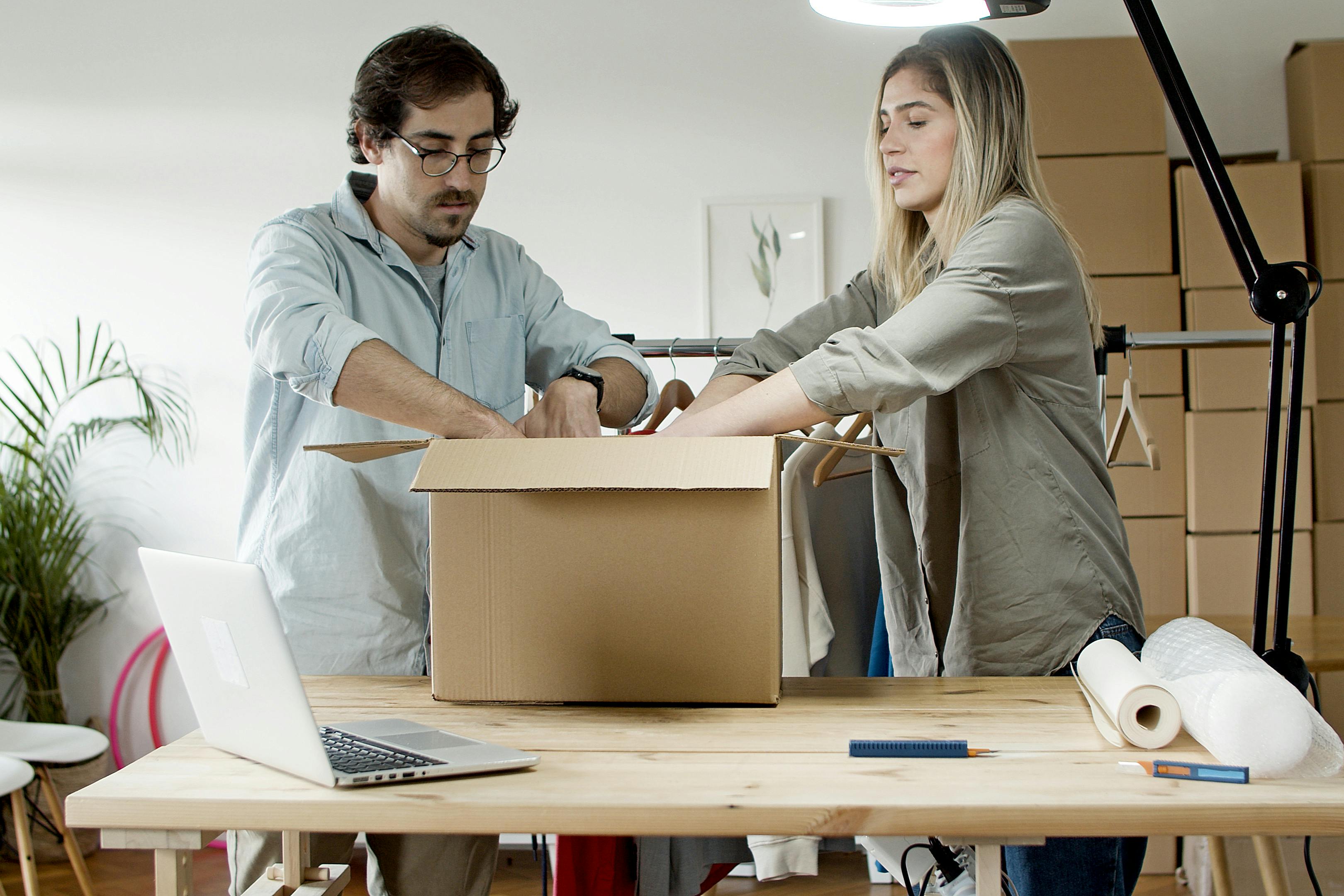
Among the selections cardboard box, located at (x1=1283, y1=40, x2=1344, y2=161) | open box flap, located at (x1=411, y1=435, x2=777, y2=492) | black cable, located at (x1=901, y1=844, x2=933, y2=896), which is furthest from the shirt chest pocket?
cardboard box, located at (x1=1283, y1=40, x2=1344, y2=161)

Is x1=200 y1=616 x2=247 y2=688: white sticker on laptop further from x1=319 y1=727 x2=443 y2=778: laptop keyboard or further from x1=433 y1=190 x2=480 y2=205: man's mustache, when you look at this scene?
x1=433 y1=190 x2=480 y2=205: man's mustache

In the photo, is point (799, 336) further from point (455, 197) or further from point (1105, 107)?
point (1105, 107)

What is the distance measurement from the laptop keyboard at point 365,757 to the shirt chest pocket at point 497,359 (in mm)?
729

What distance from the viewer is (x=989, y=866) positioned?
783mm

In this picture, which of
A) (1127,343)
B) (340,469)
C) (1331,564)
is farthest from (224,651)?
(1331,564)

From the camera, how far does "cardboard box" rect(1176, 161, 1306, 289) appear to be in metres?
2.91

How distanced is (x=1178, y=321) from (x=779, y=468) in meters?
2.34

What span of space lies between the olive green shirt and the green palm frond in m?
2.72

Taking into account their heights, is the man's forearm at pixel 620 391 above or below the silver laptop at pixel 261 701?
above

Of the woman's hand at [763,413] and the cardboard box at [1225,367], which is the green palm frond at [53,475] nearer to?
the woman's hand at [763,413]

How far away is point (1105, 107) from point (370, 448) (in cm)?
256

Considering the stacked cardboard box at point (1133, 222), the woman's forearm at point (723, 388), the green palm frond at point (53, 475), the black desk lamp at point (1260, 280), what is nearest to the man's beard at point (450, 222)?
the woman's forearm at point (723, 388)

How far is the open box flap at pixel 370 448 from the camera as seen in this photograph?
1048mm

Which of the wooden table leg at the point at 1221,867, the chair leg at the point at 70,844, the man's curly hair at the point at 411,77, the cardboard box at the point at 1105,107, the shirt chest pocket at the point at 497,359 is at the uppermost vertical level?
the cardboard box at the point at 1105,107
